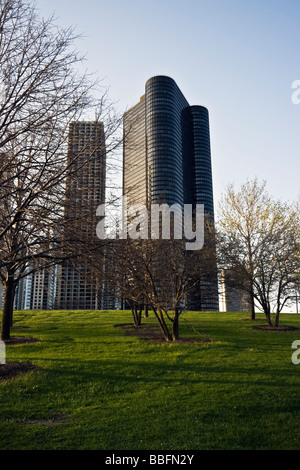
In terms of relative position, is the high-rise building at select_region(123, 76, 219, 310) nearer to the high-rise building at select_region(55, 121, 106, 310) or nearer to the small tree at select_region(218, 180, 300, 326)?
the small tree at select_region(218, 180, 300, 326)

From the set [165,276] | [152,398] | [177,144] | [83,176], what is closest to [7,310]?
[165,276]

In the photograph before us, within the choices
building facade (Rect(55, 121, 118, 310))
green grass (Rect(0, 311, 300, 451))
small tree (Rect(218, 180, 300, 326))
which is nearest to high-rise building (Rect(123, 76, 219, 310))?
small tree (Rect(218, 180, 300, 326))

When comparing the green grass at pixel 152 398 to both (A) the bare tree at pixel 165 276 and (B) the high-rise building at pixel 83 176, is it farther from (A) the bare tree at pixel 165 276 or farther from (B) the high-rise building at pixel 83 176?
(B) the high-rise building at pixel 83 176

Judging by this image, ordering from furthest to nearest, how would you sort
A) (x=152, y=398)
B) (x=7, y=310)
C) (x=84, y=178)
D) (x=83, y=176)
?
(x=7, y=310)
(x=84, y=178)
(x=83, y=176)
(x=152, y=398)

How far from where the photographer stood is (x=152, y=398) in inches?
304

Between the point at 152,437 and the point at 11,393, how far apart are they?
162 inches

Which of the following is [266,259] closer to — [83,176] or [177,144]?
[83,176]

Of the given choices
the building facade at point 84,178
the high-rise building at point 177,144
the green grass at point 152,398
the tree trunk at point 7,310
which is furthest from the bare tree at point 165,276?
the high-rise building at point 177,144

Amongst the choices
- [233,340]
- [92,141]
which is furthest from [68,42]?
[233,340]

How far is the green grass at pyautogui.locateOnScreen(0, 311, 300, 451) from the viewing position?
19.0 feet

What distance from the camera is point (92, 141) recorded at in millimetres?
8539

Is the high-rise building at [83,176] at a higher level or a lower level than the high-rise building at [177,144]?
lower

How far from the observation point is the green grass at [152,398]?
5.79 m

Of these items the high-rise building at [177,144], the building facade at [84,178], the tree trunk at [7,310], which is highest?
the high-rise building at [177,144]
